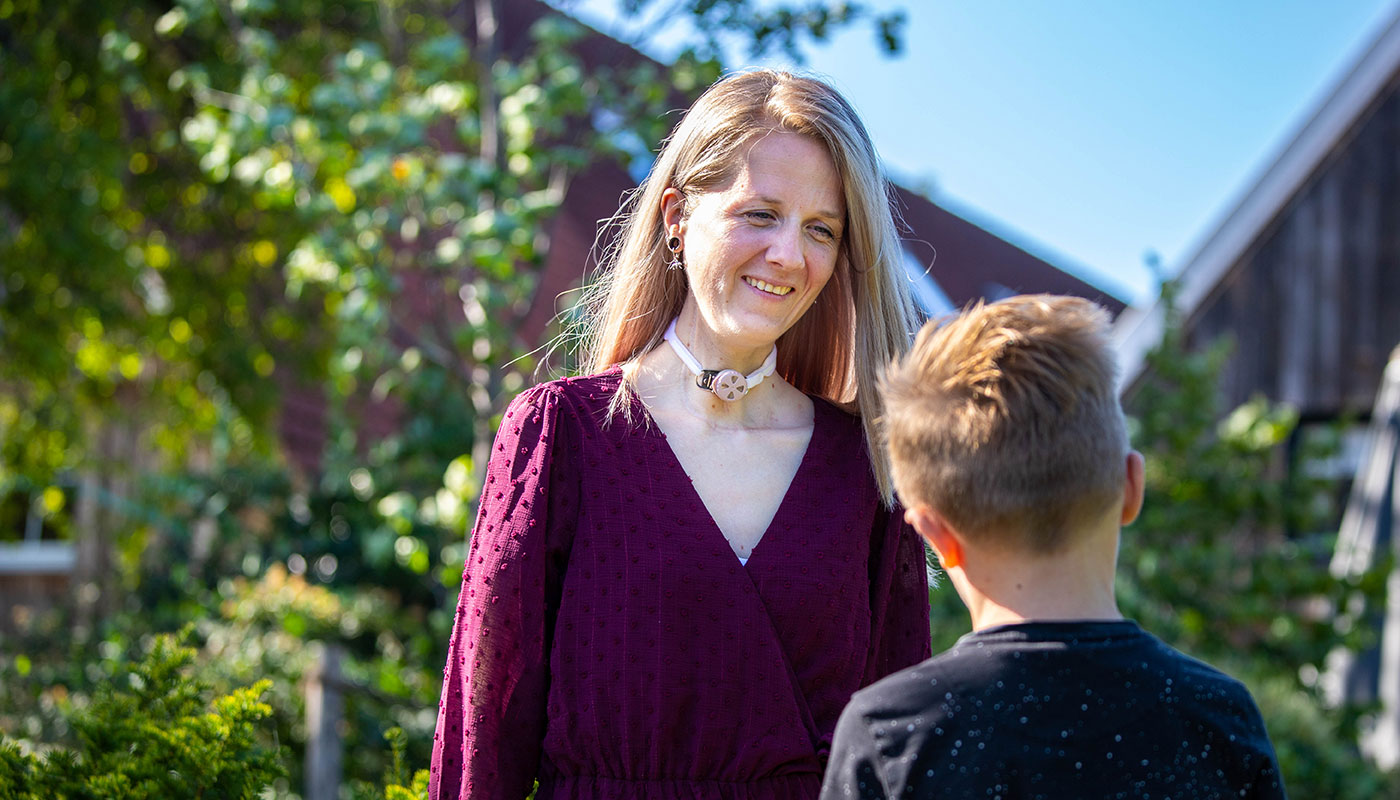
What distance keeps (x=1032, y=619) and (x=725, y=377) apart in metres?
0.81

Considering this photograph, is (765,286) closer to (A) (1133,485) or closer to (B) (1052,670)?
(A) (1133,485)

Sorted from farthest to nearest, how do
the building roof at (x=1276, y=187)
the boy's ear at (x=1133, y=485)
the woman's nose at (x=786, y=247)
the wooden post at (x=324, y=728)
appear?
the building roof at (x=1276, y=187)
the wooden post at (x=324, y=728)
the woman's nose at (x=786, y=247)
the boy's ear at (x=1133, y=485)

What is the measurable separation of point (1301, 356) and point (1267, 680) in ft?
9.19

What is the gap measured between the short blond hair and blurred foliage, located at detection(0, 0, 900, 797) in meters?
1.19

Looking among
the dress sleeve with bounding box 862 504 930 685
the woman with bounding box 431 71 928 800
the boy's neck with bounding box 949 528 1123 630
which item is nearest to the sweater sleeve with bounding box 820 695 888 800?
the boy's neck with bounding box 949 528 1123 630

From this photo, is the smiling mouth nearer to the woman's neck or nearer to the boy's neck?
the woman's neck

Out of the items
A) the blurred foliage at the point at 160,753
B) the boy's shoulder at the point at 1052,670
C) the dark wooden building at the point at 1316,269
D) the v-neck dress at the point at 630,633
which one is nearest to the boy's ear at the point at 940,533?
the boy's shoulder at the point at 1052,670

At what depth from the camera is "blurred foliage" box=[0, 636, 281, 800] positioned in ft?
6.92

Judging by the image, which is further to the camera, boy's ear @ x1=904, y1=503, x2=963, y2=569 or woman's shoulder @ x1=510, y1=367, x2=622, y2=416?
woman's shoulder @ x1=510, y1=367, x2=622, y2=416

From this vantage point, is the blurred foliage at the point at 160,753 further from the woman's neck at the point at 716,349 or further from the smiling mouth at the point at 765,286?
the smiling mouth at the point at 765,286

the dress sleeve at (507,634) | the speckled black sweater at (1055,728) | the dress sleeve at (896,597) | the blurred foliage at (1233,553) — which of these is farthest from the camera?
the blurred foliage at (1233,553)

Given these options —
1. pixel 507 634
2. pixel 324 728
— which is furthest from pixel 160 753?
pixel 324 728

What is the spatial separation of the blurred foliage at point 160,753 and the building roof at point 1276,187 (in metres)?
6.60

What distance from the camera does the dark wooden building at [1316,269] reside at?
7930 mm
